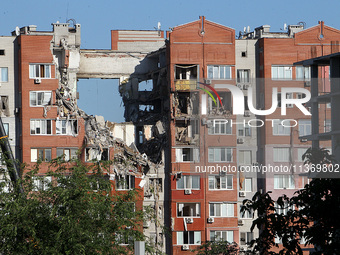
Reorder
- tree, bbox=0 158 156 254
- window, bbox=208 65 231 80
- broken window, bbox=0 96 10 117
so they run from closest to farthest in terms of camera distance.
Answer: tree, bbox=0 158 156 254, broken window, bbox=0 96 10 117, window, bbox=208 65 231 80

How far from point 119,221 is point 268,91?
28.7 m

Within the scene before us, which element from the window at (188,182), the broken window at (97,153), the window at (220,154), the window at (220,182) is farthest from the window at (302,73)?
the broken window at (97,153)

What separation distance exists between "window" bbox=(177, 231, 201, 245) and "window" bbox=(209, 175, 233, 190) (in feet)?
9.99

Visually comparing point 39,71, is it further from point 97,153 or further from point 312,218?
point 312,218

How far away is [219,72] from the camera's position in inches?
2421

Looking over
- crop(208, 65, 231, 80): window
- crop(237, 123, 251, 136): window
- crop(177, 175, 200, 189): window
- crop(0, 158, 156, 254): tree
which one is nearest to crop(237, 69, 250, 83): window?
crop(208, 65, 231, 80): window

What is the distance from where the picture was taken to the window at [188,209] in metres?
60.7

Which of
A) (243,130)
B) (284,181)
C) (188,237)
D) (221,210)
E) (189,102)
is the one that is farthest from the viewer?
(243,130)

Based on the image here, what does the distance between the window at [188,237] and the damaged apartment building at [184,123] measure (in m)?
0.06

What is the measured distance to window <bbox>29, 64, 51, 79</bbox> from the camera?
60.1m

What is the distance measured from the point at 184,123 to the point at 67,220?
28.5 meters

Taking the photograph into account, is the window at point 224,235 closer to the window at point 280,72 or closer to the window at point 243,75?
the window at point 243,75

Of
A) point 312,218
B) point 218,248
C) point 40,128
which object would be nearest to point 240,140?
point 218,248

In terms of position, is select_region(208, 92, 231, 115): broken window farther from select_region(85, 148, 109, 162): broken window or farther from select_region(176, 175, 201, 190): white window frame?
select_region(85, 148, 109, 162): broken window
